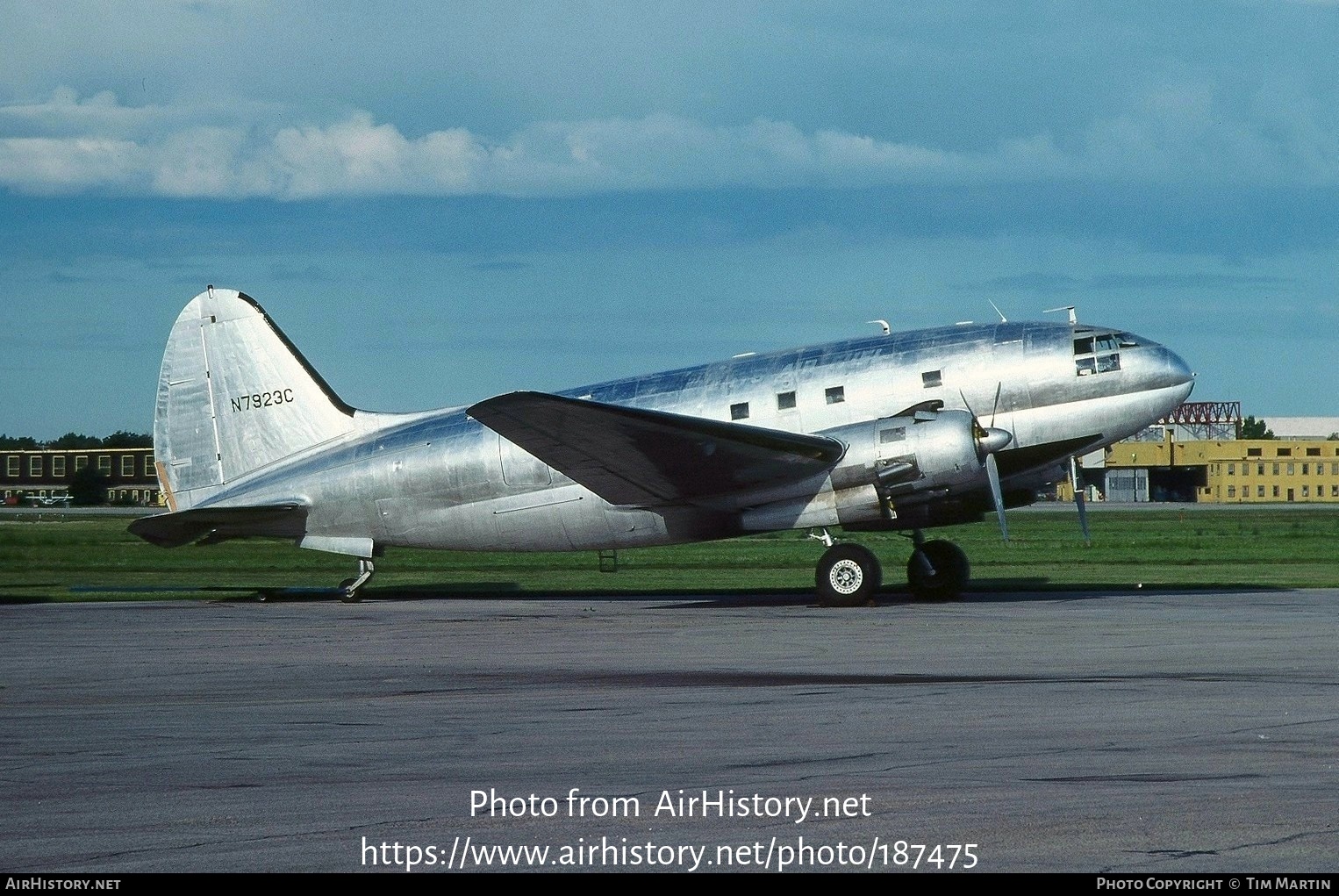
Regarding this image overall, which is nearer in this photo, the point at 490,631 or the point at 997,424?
the point at 490,631

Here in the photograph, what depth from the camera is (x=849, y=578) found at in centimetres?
2409

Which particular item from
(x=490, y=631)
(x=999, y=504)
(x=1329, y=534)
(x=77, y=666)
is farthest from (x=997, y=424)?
(x=1329, y=534)

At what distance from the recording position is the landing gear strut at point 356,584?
92.1ft

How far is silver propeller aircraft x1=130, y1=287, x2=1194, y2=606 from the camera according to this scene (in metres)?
23.5

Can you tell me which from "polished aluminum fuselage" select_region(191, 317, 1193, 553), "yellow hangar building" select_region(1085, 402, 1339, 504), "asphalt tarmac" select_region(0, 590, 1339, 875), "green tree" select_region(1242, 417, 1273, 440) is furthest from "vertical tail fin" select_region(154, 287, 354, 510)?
"green tree" select_region(1242, 417, 1273, 440)

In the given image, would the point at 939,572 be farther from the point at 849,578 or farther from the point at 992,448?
the point at 992,448

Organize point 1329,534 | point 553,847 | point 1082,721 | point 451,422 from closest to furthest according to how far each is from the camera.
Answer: point 553,847 → point 1082,721 → point 451,422 → point 1329,534

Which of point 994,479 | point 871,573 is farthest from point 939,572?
point 994,479

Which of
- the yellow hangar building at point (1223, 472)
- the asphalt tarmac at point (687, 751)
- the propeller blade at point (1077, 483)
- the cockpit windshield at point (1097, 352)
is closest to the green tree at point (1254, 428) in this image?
the yellow hangar building at point (1223, 472)

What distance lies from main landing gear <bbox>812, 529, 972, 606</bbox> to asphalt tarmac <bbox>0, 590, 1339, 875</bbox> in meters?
4.89

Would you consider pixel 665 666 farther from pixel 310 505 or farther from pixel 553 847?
pixel 310 505

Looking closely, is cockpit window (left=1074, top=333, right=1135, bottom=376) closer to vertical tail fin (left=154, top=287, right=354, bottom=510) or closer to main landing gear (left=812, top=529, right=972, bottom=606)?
main landing gear (left=812, top=529, right=972, bottom=606)

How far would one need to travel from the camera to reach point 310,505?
2783 cm

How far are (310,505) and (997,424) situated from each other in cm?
1302
